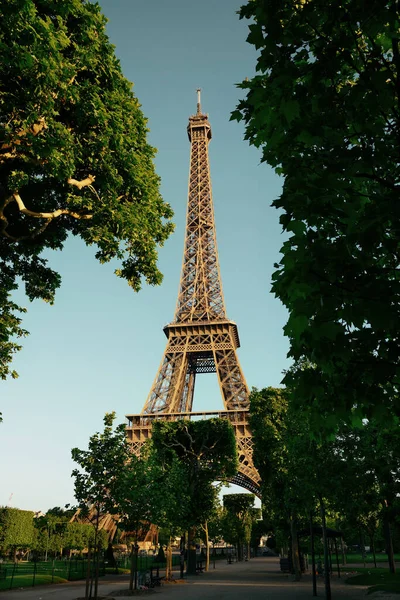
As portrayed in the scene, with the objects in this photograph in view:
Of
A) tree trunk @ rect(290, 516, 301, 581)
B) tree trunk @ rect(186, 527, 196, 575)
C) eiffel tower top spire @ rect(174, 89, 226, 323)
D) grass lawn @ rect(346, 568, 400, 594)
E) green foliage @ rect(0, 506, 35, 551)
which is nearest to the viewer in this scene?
grass lawn @ rect(346, 568, 400, 594)

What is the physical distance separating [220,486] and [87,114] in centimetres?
3607

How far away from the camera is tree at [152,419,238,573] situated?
1622 inches

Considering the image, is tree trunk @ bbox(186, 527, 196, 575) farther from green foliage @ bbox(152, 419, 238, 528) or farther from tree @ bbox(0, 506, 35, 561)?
Answer: tree @ bbox(0, 506, 35, 561)

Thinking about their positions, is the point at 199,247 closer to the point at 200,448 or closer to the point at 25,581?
the point at 200,448

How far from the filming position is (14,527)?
38125 mm

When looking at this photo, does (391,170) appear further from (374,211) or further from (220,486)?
(220,486)

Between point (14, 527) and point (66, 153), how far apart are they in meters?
36.8

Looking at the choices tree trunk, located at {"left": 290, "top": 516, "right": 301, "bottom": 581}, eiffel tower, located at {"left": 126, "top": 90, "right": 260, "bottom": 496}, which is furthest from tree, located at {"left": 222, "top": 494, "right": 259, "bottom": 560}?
tree trunk, located at {"left": 290, "top": 516, "right": 301, "bottom": 581}

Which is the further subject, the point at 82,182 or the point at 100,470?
the point at 100,470

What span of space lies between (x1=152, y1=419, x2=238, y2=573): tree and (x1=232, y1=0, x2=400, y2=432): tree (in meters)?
38.4

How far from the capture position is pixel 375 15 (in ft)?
13.3

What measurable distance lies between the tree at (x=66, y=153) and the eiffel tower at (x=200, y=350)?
115ft

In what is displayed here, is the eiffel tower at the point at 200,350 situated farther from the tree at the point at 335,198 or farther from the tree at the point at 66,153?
the tree at the point at 335,198

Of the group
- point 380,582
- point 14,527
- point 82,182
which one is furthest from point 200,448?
point 82,182
